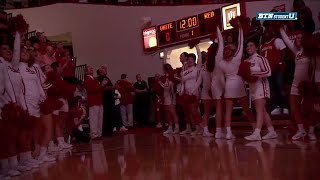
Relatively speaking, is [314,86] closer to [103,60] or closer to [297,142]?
[297,142]

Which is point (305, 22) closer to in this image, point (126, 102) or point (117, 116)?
point (117, 116)

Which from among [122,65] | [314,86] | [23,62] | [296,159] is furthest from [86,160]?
[122,65]

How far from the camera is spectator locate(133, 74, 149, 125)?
43.3 feet

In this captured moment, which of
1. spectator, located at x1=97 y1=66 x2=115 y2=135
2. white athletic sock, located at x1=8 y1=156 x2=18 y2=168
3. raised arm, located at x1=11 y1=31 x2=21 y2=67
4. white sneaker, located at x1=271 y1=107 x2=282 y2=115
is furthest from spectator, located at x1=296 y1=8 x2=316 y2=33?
white athletic sock, located at x1=8 y1=156 x2=18 y2=168

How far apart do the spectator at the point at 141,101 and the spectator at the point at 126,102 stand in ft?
1.63

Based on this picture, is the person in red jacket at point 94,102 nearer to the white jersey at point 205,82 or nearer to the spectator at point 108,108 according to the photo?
the spectator at point 108,108

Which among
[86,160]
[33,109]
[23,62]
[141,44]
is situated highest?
[141,44]

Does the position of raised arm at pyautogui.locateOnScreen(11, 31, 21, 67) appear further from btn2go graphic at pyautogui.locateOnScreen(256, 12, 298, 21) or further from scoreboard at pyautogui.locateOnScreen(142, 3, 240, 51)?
scoreboard at pyautogui.locateOnScreen(142, 3, 240, 51)

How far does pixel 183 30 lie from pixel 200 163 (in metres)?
9.56

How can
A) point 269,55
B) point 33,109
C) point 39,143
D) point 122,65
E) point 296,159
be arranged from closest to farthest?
point 296,159, point 33,109, point 39,143, point 269,55, point 122,65

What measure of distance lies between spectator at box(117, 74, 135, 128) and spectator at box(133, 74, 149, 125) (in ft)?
1.63

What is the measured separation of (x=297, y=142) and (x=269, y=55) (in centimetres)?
195

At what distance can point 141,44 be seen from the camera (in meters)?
15.8

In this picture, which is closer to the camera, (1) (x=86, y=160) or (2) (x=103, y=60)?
(1) (x=86, y=160)
